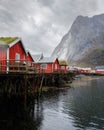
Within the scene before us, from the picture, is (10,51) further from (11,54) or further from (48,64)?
(48,64)

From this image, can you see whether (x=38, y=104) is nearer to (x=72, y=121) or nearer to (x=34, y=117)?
(x=34, y=117)

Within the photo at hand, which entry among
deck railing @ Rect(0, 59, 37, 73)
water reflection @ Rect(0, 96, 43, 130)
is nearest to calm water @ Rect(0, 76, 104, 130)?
water reflection @ Rect(0, 96, 43, 130)

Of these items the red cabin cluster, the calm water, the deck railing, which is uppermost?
the red cabin cluster

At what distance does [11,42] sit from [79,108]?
13267 millimetres

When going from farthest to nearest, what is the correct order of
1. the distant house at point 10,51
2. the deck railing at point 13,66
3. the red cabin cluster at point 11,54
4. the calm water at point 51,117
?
the distant house at point 10,51
the red cabin cluster at point 11,54
the deck railing at point 13,66
the calm water at point 51,117

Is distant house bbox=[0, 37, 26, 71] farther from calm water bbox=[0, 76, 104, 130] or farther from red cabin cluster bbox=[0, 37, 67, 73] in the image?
calm water bbox=[0, 76, 104, 130]

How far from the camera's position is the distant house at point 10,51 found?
30.2 meters

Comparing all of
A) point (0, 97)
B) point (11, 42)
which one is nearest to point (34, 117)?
point (0, 97)

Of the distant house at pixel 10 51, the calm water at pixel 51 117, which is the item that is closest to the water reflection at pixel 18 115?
the calm water at pixel 51 117

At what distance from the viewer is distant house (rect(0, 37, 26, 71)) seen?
30.2m

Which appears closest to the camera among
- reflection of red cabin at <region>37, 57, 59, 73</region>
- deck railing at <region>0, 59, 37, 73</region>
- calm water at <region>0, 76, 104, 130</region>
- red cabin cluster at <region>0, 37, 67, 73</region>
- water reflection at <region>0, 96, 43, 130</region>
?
water reflection at <region>0, 96, 43, 130</region>

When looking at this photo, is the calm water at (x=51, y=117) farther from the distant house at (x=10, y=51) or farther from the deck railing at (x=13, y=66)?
the distant house at (x=10, y=51)

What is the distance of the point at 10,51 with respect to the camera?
31703 millimetres

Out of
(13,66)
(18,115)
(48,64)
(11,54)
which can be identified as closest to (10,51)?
(11,54)
